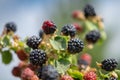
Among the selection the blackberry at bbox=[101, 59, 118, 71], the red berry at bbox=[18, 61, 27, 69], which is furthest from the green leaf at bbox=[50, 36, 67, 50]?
the red berry at bbox=[18, 61, 27, 69]

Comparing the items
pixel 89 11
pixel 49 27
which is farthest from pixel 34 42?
pixel 89 11

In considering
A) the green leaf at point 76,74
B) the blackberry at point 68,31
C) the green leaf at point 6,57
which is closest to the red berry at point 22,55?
the green leaf at point 6,57

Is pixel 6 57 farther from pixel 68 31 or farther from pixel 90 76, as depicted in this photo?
pixel 90 76

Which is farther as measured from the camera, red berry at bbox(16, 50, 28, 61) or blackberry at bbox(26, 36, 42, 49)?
red berry at bbox(16, 50, 28, 61)

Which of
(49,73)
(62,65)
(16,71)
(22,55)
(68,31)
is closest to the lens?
(49,73)

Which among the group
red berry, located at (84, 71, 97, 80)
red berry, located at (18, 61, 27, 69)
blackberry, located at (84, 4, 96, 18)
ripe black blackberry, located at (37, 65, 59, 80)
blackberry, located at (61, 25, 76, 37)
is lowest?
ripe black blackberry, located at (37, 65, 59, 80)

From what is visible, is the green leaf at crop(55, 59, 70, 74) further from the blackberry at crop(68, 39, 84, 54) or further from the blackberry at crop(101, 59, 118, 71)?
the blackberry at crop(101, 59, 118, 71)

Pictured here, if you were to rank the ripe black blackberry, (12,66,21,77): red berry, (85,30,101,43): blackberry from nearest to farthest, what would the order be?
the ripe black blackberry, (12,66,21,77): red berry, (85,30,101,43): blackberry
